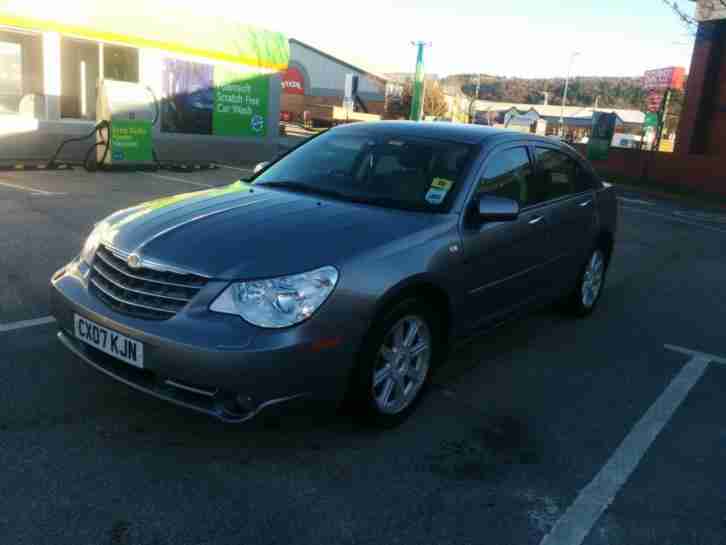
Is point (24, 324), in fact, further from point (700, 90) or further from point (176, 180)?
point (700, 90)

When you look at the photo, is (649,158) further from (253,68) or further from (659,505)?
(659,505)

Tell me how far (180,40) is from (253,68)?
2.63 m

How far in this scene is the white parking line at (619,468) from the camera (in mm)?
2965

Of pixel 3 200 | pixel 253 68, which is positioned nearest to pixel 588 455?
pixel 3 200

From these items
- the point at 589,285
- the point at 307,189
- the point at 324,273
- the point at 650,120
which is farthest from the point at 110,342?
the point at 650,120

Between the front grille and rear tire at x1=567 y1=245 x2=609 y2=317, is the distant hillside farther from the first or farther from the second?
the front grille

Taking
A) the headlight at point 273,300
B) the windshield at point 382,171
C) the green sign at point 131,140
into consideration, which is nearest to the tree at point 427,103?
the green sign at point 131,140

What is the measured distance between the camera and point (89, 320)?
335 cm

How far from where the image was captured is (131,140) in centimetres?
1459

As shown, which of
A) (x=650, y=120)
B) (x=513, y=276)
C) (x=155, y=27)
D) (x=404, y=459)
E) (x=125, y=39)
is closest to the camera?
(x=404, y=459)

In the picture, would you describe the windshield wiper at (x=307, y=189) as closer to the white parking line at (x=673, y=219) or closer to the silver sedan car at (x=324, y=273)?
the silver sedan car at (x=324, y=273)

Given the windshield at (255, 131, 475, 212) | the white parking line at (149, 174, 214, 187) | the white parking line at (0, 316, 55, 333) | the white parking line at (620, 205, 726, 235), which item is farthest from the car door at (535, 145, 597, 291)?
the white parking line at (620, 205, 726, 235)

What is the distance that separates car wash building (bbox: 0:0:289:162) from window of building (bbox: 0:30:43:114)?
0.8 inches

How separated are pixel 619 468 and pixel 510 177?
2.01 m
